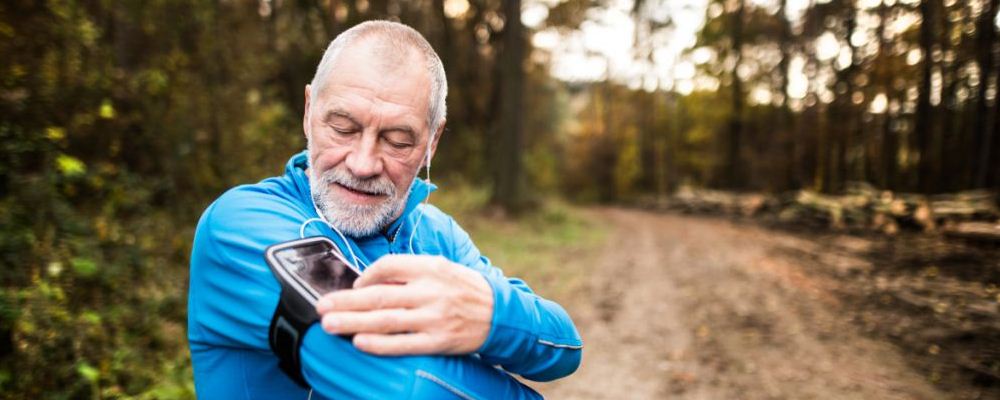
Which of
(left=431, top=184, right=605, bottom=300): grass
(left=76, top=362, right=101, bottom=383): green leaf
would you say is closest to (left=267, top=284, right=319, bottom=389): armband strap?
(left=76, top=362, right=101, bottom=383): green leaf

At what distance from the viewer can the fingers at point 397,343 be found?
3.72ft

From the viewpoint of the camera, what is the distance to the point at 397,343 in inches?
44.8

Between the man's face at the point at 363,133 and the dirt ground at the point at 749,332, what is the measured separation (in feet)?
10.3

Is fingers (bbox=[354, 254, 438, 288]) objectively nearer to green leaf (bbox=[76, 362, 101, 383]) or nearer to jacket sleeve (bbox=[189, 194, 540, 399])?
jacket sleeve (bbox=[189, 194, 540, 399])

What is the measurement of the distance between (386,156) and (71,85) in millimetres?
4576

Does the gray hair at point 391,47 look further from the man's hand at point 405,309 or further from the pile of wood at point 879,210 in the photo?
the pile of wood at point 879,210

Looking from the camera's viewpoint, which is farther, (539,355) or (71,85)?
Result: (71,85)

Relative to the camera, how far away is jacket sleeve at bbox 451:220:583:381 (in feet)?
4.28

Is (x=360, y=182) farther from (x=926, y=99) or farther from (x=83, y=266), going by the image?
(x=926, y=99)

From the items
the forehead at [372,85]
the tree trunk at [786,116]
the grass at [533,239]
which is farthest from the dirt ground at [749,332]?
the tree trunk at [786,116]

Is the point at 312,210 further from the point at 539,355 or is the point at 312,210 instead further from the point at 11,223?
→ the point at 11,223

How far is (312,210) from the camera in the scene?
63.6 inches

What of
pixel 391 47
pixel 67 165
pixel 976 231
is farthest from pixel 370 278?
pixel 976 231

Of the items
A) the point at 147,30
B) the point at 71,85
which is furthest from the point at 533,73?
the point at 71,85
